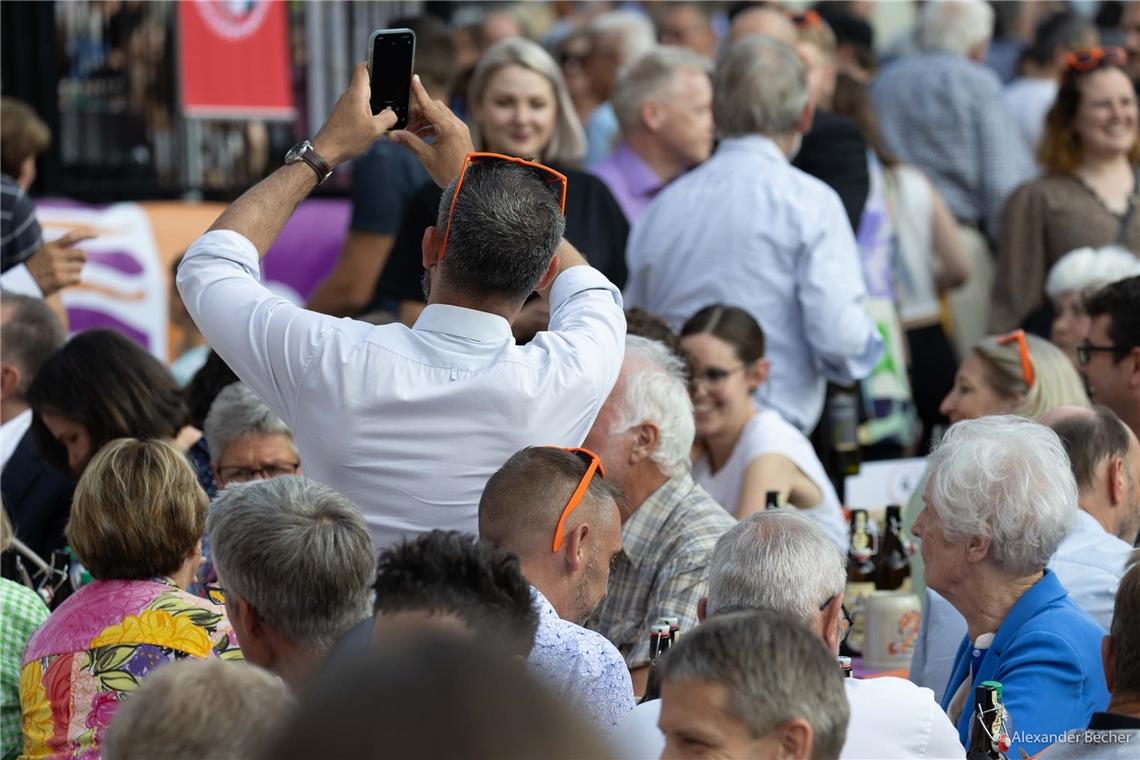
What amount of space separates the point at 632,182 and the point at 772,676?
4237mm

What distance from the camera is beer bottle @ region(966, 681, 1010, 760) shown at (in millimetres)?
2852

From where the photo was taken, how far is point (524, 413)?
A: 9.59 feet

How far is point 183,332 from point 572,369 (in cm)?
404

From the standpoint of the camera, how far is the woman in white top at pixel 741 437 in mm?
4594

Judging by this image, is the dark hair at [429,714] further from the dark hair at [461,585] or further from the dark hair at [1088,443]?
the dark hair at [1088,443]

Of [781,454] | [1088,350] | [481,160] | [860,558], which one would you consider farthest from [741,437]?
[481,160]

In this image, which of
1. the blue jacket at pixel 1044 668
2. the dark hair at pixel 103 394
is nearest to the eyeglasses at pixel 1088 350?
the blue jacket at pixel 1044 668

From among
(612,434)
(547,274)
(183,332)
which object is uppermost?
(547,274)

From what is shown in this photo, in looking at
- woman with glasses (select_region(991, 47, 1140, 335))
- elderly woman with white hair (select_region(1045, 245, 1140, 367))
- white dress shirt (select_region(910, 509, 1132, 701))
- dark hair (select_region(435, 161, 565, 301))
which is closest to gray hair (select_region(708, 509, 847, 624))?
dark hair (select_region(435, 161, 565, 301))

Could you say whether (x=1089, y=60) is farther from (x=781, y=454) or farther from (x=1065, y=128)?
(x=781, y=454)

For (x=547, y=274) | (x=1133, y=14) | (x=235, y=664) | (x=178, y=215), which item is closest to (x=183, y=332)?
(x=178, y=215)

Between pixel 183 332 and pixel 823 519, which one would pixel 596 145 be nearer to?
pixel 183 332

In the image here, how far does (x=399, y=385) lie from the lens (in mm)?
2871

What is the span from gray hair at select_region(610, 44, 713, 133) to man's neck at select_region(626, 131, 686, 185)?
57mm
